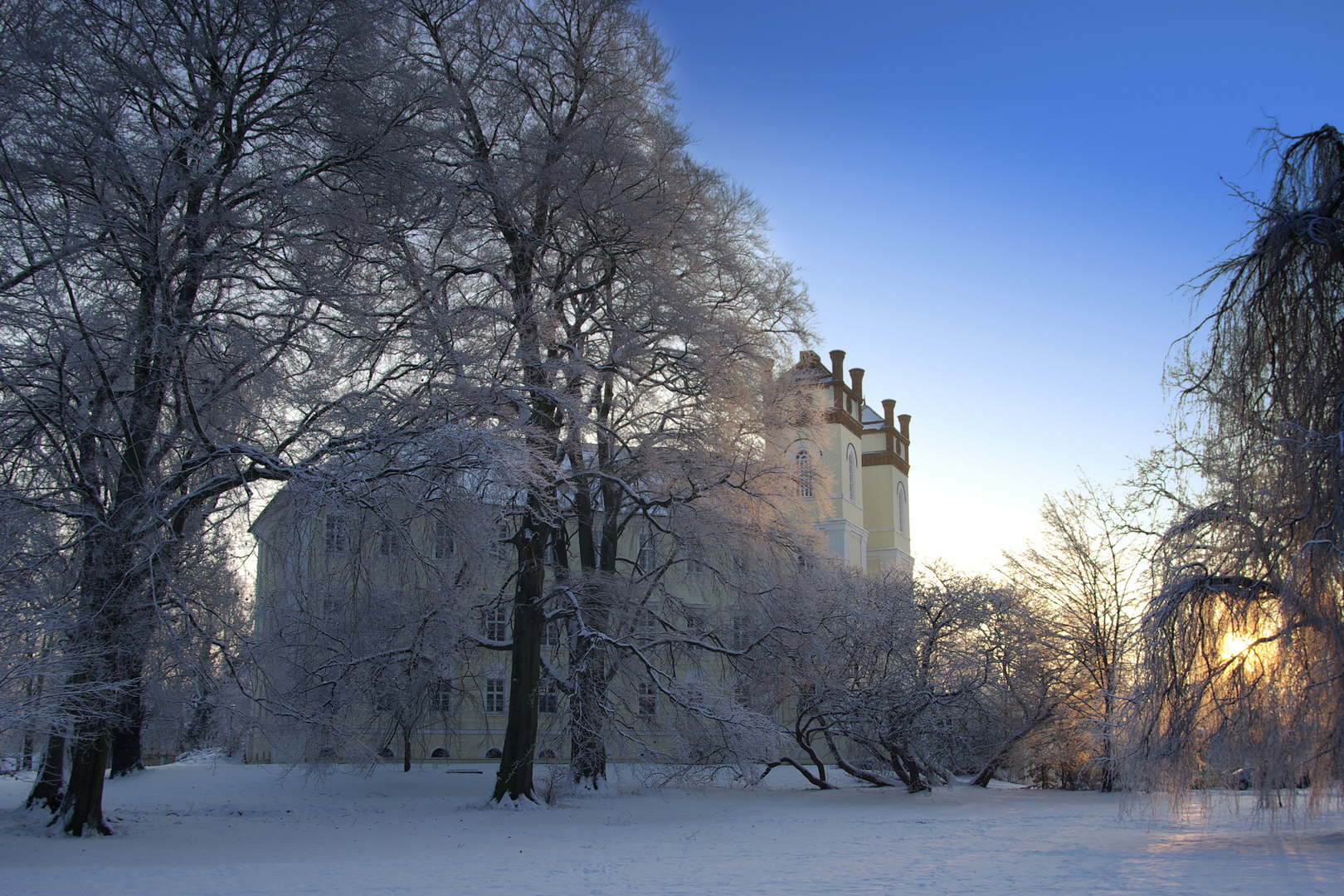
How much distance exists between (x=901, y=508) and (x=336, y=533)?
4169 centimetres

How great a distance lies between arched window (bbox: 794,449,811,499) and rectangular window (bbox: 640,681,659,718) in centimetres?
530

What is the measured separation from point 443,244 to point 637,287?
3.73m

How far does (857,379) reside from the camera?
164ft

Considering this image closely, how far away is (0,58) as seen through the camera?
1080cm

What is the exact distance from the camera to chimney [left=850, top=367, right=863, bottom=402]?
49500 mm

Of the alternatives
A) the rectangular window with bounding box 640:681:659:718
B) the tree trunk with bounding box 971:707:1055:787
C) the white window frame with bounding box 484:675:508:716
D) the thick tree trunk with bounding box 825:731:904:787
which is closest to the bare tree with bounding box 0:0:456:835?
the rectangular window with bounding box 640:681:659:718

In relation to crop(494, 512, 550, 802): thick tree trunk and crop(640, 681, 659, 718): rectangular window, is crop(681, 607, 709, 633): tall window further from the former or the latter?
crop(494, 512, 550, 802): thick tree trunk

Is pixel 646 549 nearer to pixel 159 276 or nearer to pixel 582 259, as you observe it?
pixel 582 259

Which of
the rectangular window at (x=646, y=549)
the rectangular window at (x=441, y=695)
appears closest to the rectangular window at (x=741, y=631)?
the rectangular window at (x=646, y=549)

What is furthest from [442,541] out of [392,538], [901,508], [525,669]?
[901,508]

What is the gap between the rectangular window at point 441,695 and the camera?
63.8 feet

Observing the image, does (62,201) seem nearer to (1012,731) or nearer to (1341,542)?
(1341,542)

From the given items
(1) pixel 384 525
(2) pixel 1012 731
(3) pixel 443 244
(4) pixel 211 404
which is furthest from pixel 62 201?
(2) pixel 1012 731

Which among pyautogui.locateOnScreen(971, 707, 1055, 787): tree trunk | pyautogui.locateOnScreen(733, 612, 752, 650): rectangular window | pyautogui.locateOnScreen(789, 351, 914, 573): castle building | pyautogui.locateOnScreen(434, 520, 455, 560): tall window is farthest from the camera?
pyautogui.locateOnScreen(789, 351, 914, 573): castle building
